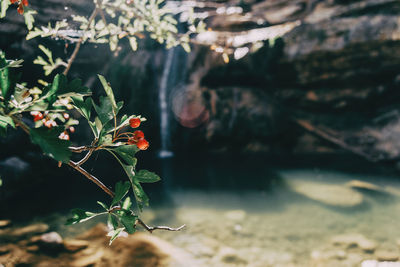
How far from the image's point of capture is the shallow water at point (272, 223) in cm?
307

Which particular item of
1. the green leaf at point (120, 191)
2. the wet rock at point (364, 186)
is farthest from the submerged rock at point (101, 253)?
the wet rock at point (364, 186)

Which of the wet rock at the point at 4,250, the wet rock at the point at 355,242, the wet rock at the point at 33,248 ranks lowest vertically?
the wet rock at the point at 355,242

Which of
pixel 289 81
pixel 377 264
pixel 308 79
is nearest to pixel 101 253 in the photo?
pixel 377 264

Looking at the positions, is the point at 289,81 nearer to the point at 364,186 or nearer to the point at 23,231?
the point at 364,186

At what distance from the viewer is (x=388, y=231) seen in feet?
12.1

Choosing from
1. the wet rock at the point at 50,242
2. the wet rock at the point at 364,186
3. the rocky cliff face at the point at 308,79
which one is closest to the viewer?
the wet rock at the point at 50,242

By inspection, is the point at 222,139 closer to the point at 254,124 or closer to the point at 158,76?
the point at 254,124

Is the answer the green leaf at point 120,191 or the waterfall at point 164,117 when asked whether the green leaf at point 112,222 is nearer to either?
the green leaf at point 120,191

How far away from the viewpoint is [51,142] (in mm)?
746

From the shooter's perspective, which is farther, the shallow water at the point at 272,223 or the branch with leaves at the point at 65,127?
the shallow water at the point at 272,223

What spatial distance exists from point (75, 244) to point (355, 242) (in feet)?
11.5

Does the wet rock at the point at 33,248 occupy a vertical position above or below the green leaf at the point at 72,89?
below

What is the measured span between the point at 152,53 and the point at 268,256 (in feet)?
22.6

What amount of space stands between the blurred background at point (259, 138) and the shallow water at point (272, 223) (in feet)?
0.08
